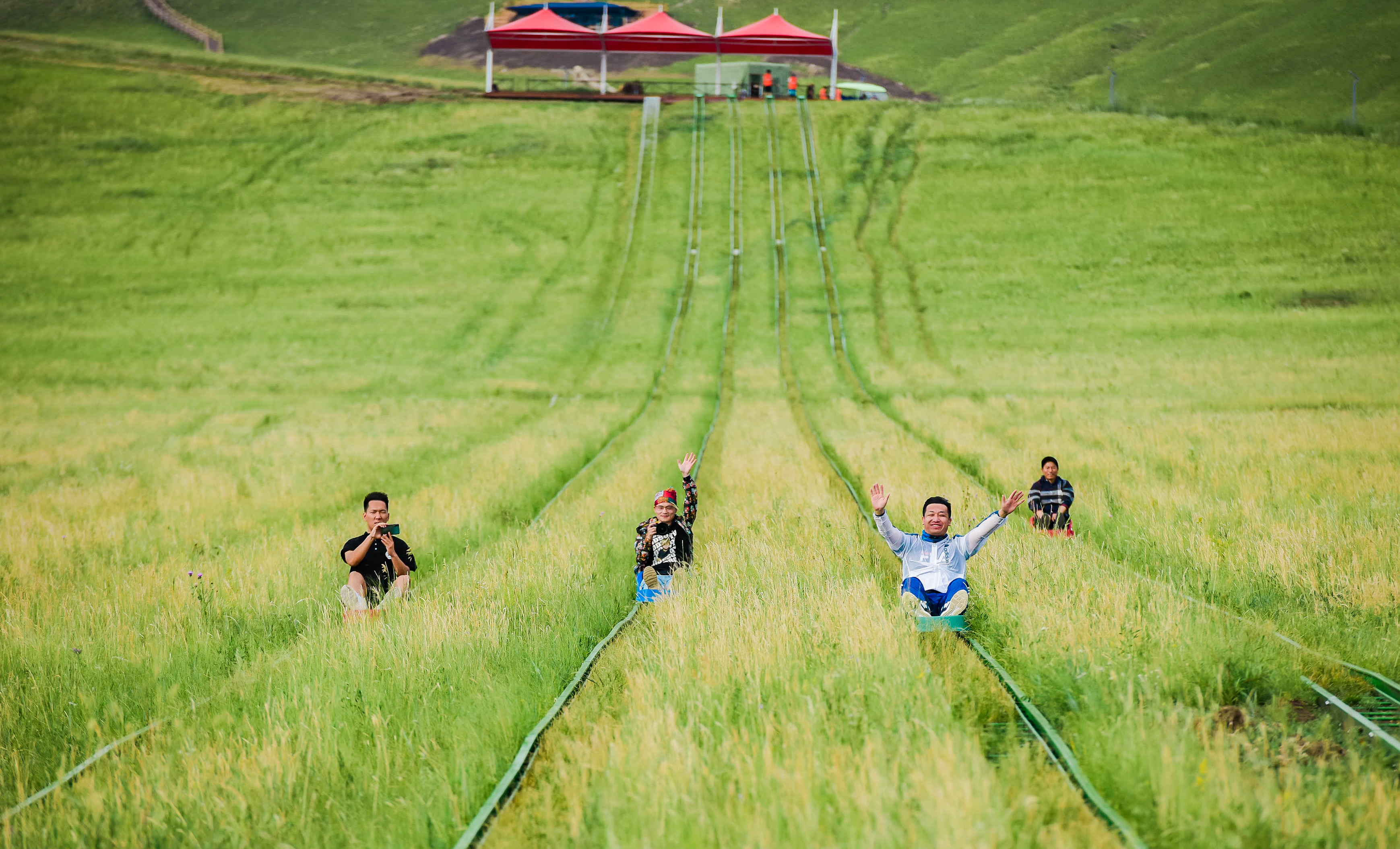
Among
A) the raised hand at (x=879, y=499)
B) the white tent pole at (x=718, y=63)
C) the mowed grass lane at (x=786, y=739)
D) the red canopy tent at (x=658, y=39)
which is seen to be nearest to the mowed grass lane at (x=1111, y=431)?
the mowed grass lane at (x=786, y=739)

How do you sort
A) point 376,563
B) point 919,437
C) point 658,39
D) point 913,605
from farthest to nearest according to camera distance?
point 658,39
point 919,437
point 376,563
point 913,605

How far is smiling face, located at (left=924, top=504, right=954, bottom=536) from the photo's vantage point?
8.59 meters

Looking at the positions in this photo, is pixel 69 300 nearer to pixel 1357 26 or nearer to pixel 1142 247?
pixel 1142 247

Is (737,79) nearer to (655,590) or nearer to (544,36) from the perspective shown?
(544,36)

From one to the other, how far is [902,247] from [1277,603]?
41656 mm

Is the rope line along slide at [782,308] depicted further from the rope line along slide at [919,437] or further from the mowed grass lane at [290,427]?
the mowed grass lane at [290,427]

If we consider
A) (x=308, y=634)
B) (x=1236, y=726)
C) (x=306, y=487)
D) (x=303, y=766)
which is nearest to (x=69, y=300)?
(x=306, y=487)

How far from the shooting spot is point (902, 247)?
1929 inches

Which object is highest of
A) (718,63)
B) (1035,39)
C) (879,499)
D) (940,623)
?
(1035,39)

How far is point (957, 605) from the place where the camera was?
823 cm

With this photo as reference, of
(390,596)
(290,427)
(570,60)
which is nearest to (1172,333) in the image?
(290,427)

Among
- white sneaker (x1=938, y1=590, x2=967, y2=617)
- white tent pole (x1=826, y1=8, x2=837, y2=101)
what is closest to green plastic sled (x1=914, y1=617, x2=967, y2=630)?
white sneaker (x1=938, y1=590, x2=967, y2=617)

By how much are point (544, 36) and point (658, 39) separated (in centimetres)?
704

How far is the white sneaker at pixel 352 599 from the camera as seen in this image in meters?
9.16
